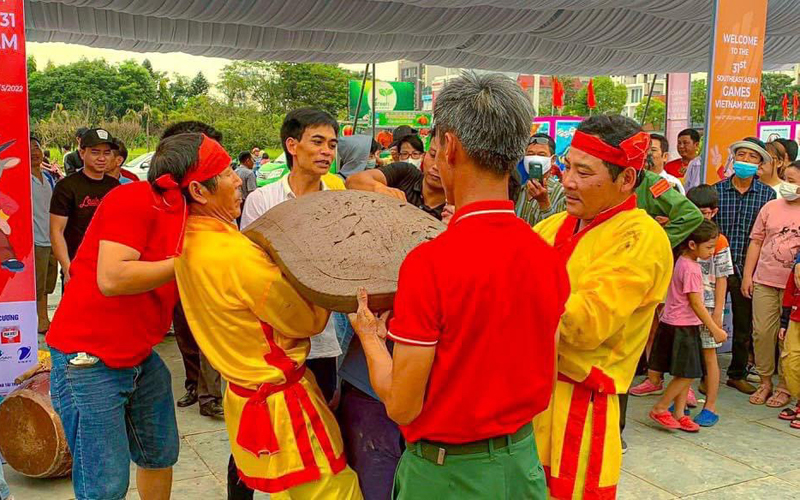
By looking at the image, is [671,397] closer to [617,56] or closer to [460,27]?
[460,27]

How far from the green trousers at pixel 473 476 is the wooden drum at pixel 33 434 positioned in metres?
2.54

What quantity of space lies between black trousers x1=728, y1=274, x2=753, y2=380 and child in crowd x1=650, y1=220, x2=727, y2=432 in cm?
A: 113

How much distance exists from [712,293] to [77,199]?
4.42 meters

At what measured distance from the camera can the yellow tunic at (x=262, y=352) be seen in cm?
204

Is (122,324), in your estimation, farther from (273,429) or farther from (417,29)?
(417,29)

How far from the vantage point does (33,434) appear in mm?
3688

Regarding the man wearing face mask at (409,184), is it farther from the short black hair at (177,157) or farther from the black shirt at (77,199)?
the black shirt at (77,199)

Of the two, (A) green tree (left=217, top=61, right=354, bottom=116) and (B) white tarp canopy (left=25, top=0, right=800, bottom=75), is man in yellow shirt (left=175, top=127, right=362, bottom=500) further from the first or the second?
(A) green tree (left=217, top=61, right=354, bottom=116)

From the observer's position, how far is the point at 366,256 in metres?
1.94

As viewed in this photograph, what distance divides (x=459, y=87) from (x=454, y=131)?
0.11m

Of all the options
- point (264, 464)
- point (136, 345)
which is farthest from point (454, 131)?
point (136, 345)

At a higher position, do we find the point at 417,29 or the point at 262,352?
the point at 417,29

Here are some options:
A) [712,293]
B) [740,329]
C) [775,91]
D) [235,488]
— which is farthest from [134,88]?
[235,488]

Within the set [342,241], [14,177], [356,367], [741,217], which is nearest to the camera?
[342,241]
